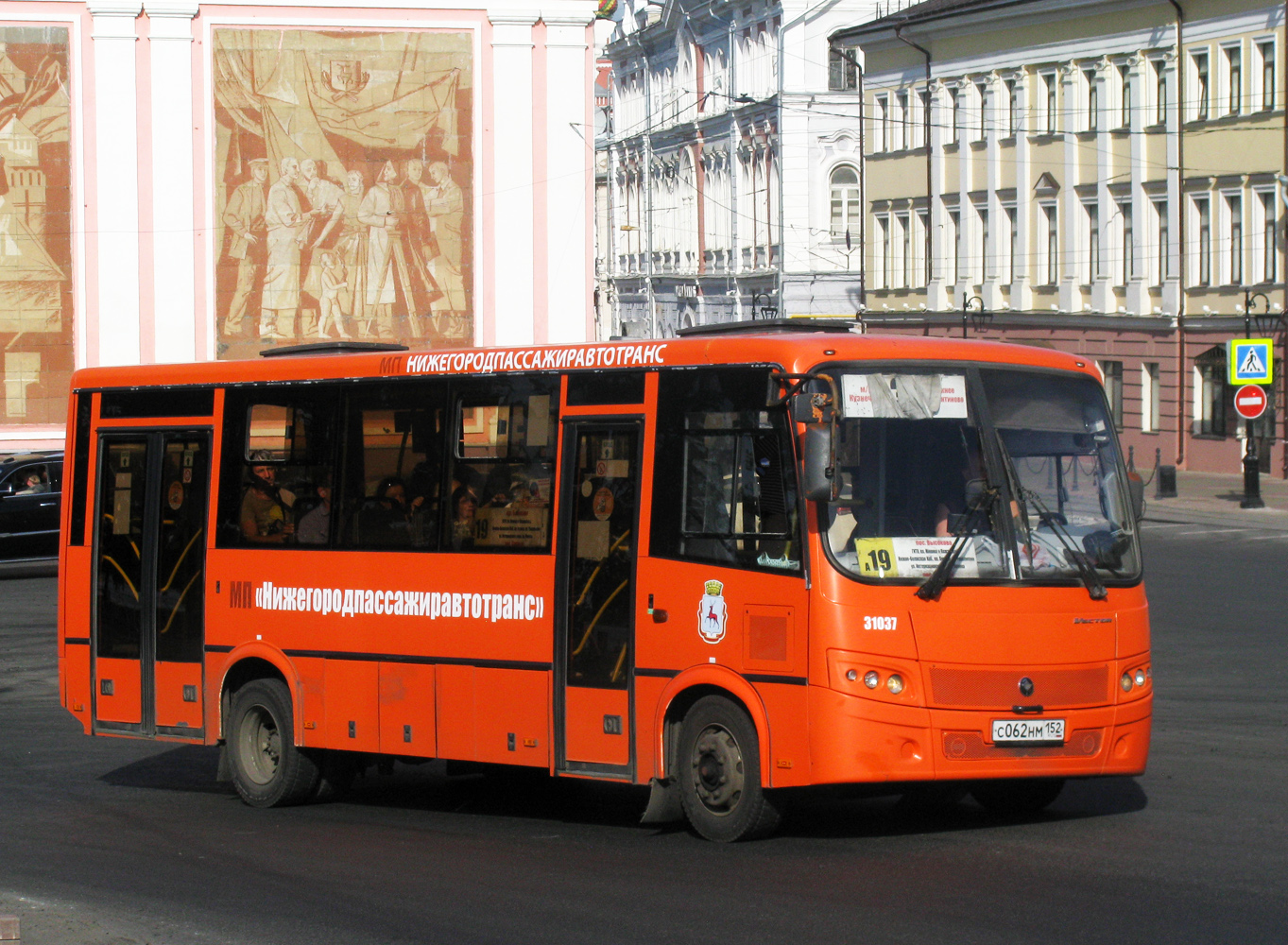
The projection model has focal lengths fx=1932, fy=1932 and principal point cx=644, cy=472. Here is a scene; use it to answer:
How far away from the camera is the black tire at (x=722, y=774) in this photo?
31.4ft

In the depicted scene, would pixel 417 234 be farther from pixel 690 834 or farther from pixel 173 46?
pixel 690 834

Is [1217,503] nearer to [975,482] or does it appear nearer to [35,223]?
[35,223]

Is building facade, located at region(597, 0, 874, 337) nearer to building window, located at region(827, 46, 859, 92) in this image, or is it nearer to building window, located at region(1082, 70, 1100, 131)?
building window, located at region(827, 46, 859, 92)

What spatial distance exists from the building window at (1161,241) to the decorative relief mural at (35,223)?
26135 mm

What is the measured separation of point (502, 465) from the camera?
1102 cm

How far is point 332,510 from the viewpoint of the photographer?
39.3 ft

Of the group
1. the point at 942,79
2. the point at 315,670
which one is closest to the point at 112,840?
the point at 315,670

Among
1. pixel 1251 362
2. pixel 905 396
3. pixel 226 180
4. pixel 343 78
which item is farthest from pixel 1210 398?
pixel 905 396

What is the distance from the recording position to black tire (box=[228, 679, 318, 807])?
12.1 m

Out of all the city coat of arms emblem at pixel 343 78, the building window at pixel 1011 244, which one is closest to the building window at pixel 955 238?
the building window at pixel 1011 244

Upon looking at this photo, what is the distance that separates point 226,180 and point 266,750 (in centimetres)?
3283

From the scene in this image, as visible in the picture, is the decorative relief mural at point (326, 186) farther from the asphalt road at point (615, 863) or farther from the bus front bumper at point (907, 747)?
the bus front bumper at point (907, 747)

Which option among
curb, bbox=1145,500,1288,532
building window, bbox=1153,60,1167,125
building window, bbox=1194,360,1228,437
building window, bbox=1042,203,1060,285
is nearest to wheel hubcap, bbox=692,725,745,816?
curb, bbox=1145,500,1288,532

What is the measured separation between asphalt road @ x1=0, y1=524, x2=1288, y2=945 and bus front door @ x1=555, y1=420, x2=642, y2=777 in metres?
0.55
